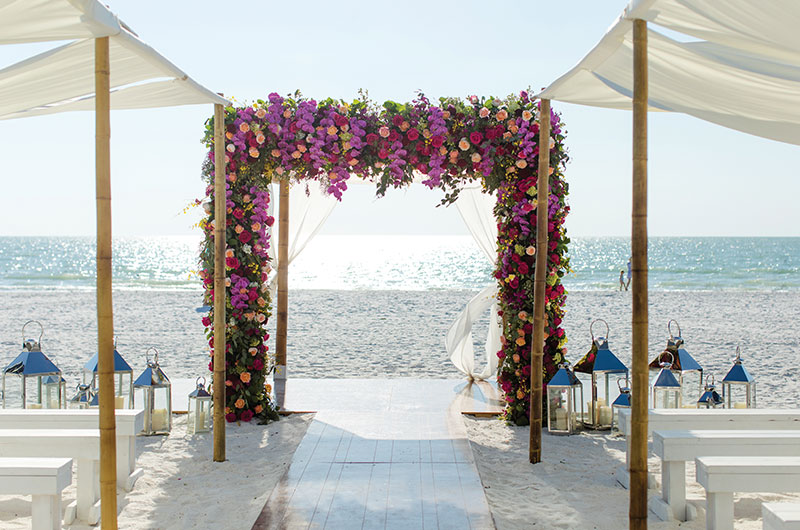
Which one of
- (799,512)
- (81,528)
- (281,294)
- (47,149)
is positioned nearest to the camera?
(799,512)

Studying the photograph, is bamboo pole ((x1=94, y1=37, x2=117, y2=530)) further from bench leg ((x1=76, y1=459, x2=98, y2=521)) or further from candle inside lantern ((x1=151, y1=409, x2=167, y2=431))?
candle inside lantern ((x1=151, y1=409, x2=167, y2=431))

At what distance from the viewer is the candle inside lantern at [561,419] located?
5707mm

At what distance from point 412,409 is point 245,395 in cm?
153

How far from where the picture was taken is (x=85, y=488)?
154 inches

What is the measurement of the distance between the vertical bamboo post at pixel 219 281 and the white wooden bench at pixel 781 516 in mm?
3386

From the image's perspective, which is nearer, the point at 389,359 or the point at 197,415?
the point at 197,415

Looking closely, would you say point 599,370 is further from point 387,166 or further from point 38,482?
point 38,482

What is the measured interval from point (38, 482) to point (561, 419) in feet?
12.8

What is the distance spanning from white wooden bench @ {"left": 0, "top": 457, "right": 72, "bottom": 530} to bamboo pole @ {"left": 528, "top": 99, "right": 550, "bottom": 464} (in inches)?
117

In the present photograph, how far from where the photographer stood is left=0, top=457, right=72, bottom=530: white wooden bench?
10.3 ft

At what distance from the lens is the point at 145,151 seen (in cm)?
3753

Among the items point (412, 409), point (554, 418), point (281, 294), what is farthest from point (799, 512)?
point (281, 294)

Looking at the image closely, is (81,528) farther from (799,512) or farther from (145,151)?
(145,151)

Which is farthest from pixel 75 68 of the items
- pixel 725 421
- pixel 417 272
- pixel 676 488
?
pixel 417 272
